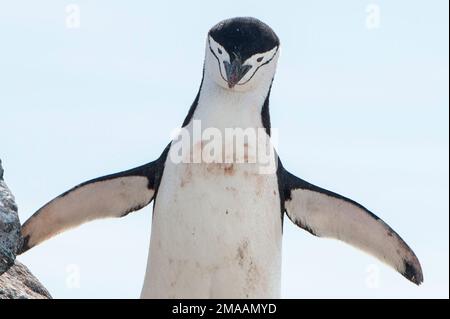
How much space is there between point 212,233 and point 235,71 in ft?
4.24

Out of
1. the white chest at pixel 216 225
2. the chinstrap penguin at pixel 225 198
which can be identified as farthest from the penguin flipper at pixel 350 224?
the white chest at pixel 216 225

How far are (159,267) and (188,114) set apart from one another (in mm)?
1292

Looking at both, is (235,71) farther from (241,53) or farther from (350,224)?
(350,224)

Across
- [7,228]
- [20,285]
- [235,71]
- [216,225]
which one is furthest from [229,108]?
[20,285]

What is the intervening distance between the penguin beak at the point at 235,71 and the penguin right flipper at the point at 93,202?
1.29 meters

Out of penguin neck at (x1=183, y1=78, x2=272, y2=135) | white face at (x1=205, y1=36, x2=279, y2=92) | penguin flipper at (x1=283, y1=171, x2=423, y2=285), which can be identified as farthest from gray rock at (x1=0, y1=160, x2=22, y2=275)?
penguin flipper at (x1=283, y1=171, x2=423, y2=285)

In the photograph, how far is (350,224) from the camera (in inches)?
498

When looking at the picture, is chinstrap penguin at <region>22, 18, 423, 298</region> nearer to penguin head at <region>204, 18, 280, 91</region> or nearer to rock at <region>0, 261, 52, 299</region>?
penguin head at <region>204, 18, 280, 91</region>

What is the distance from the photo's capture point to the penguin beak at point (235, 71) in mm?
11555

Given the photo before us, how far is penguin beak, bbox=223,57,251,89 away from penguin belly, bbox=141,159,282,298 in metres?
0.67

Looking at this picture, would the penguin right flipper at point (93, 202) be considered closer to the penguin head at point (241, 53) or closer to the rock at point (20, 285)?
the rock at point (20, 285)

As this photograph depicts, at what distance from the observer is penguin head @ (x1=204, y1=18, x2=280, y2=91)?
11633 mm
